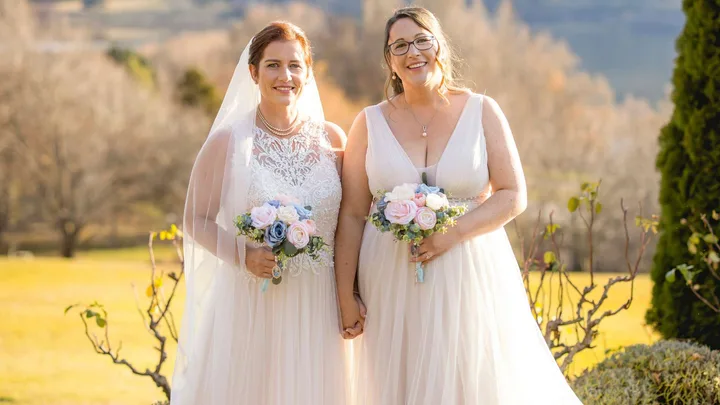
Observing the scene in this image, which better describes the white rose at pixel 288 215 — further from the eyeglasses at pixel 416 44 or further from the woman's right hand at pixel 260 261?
the eyeglasses at pixel 416 44

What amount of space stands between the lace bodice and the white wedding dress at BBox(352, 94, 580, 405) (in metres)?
0.19

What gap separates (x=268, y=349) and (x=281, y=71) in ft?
4.20

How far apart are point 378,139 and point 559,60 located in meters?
33.7

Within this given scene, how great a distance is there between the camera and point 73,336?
12008 millimetres

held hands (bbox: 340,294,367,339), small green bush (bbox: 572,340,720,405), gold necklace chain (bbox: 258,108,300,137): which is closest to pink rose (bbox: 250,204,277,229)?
gold necklace chain (bbox: 258,108,300,137)

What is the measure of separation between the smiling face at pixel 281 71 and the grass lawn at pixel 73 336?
3027 millimetres

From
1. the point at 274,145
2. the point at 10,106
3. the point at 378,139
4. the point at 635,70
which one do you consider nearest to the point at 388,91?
the point at 378,139

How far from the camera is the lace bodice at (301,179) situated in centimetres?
369

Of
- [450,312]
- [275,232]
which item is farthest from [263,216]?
[450,312]

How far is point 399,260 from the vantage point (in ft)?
12.2

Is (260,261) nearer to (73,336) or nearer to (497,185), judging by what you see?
(497,185)

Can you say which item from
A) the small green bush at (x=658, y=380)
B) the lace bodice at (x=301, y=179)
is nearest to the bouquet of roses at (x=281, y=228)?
the lace bodice at (x=301, y=179)

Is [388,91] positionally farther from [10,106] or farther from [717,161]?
[10,106]

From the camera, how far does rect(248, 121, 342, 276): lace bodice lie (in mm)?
3693
